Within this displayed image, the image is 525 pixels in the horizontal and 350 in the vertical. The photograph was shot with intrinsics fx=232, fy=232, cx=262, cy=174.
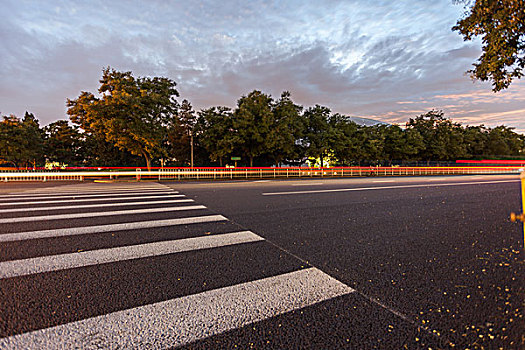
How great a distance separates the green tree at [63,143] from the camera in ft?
120

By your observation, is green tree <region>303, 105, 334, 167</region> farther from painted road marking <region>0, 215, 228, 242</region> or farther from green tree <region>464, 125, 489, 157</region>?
green tree <region>464, 125, 489, 157</region>

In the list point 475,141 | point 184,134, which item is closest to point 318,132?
point 184,134

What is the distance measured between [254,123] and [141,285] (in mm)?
27649

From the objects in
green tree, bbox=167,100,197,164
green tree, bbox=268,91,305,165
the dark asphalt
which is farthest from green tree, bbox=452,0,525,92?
green tree, bbox=167,100,197,164

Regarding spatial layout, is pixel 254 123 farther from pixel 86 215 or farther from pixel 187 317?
pixel 187 317

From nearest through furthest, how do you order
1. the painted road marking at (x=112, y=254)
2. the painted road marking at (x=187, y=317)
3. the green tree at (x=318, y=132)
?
the painted road marking at (x=187, y=317) < the painted road marking at (x=112, y=254) < the green tree at (x=318, y=132)

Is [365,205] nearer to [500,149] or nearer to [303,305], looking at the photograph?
[303,305]

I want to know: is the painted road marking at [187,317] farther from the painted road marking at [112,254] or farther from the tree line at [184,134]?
the tree line at [184,134]

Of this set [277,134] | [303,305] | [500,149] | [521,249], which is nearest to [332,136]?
[277,134]

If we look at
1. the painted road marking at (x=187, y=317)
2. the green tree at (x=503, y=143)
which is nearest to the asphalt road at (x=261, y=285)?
the painted road marking at (x=187, y=317)

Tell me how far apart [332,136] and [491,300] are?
3407 centimetres

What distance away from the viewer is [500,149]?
234ft

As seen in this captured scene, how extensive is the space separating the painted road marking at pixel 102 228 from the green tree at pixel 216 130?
22589mm

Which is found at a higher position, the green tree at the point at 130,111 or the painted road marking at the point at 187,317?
the green tree at the point at 130,111
